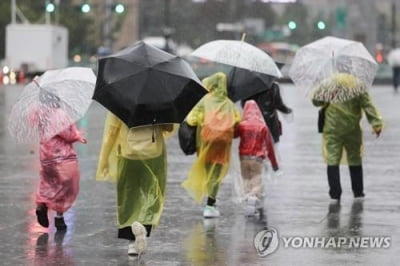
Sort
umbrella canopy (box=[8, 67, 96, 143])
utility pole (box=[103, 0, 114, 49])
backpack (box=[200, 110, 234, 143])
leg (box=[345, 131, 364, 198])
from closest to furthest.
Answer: umbrella canopy (box=[8, 67, 96, 143]), backpack (box=[200, 110, 234, 143]), leg (box=[345, 131, 364, 198]), utility pole (box=[103, 0, 114, 49])

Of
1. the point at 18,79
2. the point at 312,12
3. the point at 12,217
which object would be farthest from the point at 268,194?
the point at 312,12

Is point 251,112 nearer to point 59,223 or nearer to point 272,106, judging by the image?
point 272,106

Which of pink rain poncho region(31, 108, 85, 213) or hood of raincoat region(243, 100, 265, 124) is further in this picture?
hood of raincoat region(243, 100, 265, 124)

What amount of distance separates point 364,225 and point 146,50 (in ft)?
10.1

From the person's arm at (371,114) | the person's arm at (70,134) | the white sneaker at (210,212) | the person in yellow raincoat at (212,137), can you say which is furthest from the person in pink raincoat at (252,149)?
the person's arm at (70,134)

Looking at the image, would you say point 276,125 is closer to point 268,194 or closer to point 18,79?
point 268,194

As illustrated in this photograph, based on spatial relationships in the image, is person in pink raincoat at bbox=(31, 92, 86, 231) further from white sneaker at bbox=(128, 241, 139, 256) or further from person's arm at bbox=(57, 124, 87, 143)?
white sneaker at bbox=(128, 241, 139, 256)

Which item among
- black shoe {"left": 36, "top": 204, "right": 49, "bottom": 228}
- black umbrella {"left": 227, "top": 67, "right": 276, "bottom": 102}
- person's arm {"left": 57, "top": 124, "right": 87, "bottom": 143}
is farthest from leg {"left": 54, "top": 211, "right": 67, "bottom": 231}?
black umbrella {"left": 227, "top": 67, "right": 276, "bottom": 102}

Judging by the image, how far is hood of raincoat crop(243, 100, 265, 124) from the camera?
12070mm

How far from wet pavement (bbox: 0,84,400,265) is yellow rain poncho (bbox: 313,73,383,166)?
21.7 inches

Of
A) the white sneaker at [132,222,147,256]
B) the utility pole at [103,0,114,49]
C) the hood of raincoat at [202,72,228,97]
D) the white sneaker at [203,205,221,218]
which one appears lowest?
the utility pole at [103,0,114,49]

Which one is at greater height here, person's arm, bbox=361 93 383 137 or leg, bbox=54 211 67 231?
person's arm, bbox=361 93 383 137

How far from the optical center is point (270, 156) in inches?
485

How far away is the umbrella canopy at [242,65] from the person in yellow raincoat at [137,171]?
2557 millimetres
